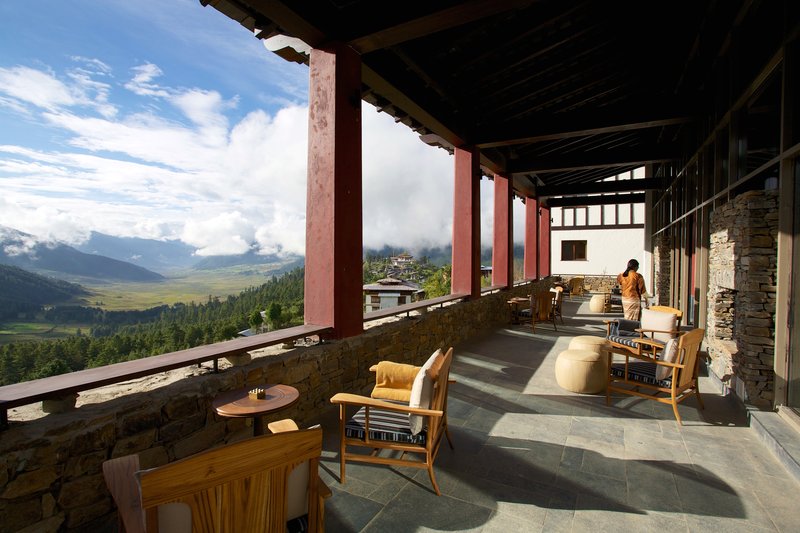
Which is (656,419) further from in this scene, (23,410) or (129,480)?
(23,410)

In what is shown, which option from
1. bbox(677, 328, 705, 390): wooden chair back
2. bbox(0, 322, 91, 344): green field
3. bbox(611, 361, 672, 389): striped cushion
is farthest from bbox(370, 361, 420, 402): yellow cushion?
bbox(0, 322, 91, 344): green field

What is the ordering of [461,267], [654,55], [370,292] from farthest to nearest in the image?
[370,292] < [461,267] < [654,55]

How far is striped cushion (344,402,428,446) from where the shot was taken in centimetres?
235

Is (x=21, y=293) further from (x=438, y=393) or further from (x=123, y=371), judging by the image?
(x=438, y=393)

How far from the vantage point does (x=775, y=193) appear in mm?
3225

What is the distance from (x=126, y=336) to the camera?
42.6 feet

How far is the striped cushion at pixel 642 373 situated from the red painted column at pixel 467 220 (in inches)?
133

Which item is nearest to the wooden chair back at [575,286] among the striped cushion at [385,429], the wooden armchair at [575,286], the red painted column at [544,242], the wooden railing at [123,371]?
the wooden armchair at [575,286]

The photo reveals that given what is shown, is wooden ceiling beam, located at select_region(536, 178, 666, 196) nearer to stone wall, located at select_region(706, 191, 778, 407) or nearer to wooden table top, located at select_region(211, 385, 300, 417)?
stone wall, located at select_region(706, 191, 778, 407)

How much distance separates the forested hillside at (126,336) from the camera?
7.96 m

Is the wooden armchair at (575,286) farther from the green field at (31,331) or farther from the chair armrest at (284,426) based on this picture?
the green field at (31,331)

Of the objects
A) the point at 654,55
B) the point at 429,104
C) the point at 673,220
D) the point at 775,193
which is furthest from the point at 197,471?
the point at 673,220

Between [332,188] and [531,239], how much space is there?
10206 millimetres

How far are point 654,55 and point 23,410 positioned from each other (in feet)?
25.8
